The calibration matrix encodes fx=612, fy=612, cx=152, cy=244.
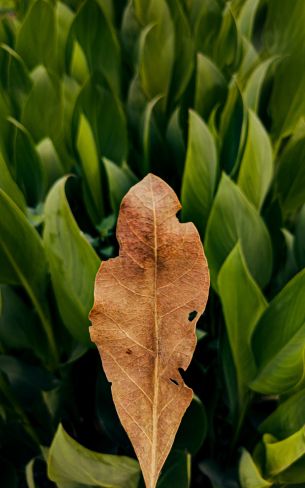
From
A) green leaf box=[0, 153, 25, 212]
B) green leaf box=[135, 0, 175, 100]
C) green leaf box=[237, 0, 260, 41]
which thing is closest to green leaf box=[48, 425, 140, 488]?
green leaf box=[0, 153, 25, 212]

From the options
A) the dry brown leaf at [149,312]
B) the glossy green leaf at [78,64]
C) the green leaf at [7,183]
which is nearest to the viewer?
the dry brown leaf at [149,312]

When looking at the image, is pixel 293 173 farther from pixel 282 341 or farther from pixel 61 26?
pixel 61 26

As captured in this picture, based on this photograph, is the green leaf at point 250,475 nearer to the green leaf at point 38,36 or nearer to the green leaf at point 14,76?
the green leaf at point 14,76

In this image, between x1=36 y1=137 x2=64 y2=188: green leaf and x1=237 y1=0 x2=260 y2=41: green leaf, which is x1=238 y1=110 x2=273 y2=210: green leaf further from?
x1=237 y1=0 x2=260 y2=41: green leaf

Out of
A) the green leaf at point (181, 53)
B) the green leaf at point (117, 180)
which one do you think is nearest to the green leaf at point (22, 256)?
the green leaf at point (117, 180)

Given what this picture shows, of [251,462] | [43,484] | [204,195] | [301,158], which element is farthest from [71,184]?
[43,484]

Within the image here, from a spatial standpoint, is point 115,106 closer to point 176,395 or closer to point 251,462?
point 251,462

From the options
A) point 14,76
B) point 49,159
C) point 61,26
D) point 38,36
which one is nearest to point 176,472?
point 49,159
